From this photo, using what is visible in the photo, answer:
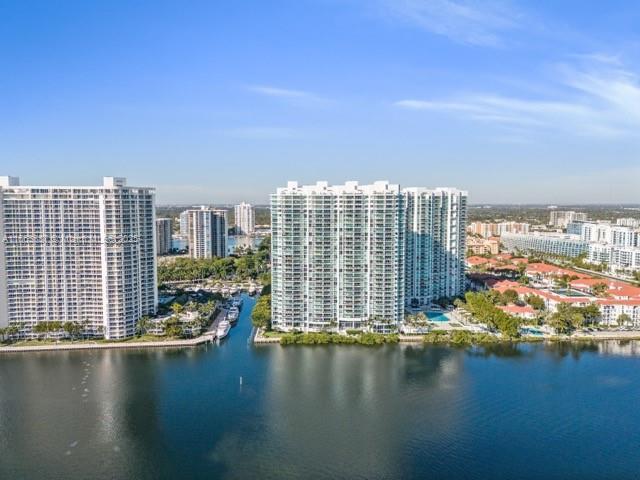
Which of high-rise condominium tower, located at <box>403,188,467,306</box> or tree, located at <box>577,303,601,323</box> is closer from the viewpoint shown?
tree, located at <box>577,303,601,323</box>

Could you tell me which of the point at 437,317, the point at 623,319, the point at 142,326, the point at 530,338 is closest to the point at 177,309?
the point at 142,326

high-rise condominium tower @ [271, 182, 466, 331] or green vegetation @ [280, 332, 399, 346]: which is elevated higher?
high-rise condominium tower @ [271, 182, 466, 331]

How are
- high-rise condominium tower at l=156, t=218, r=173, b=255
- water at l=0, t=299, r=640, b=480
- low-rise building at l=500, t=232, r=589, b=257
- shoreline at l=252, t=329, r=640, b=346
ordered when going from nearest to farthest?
1. water at l=0, t=299, r=640, b=480
2. shoreline at l=252, t=329, r=640, b=346
3. low-rise building at l=500, t=232, r=589, b=257
4. high-rise condominium tower at l=156, t=218, r=173, b=255

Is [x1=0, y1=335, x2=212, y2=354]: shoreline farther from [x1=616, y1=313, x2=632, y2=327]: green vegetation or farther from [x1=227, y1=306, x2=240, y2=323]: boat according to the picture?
[x1=616, y1=313, x2=632, y2=327]: green vegetation

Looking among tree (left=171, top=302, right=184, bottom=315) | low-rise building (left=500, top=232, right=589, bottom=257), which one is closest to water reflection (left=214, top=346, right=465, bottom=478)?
tree (left=171, top=302, right=184, bottom=315)

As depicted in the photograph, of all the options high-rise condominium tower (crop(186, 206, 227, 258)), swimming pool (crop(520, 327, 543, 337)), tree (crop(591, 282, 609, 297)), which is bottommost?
swimming pool (crop(520, 327, 543, 337))

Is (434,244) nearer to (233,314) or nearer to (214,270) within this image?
(233,314)

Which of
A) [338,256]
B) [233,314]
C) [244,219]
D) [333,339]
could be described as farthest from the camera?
[244,219]
